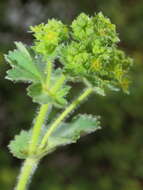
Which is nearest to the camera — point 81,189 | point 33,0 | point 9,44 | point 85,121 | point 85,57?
point 85,57

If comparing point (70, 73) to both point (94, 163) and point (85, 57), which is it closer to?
point (85, 57)

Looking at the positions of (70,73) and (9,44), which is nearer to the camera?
(70,73)

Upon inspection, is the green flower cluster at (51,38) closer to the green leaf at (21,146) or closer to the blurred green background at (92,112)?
the green leaf at (21,146)

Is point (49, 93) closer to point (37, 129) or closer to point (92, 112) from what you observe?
point (37, 129)

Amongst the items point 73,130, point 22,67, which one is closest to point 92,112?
point 73,130

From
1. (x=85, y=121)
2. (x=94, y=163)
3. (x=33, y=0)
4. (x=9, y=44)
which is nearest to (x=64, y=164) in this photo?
(x=94, y=163)

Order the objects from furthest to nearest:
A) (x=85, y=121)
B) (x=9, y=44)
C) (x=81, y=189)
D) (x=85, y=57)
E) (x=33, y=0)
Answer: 1. (x=33, y=0)
2. (x=9, y=44)
3. (x=81, y=189)
4. (x=85, y=121)
5. (x=85, y=57)
